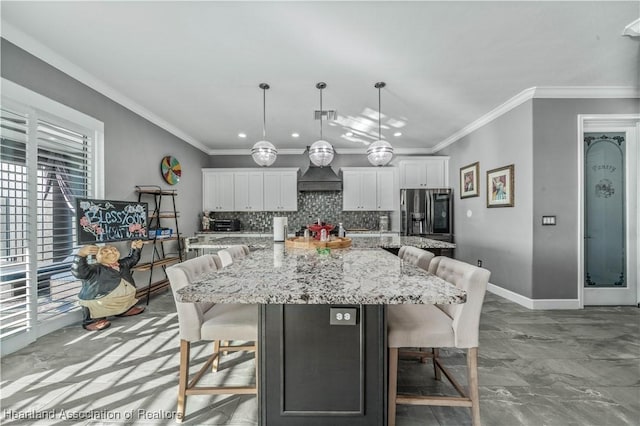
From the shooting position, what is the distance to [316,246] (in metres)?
2.40

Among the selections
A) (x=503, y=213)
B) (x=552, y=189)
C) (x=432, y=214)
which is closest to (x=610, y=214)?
(x=552, y=189)

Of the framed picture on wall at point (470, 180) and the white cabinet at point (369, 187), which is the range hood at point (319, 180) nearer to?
the white cabinet at point (369, 187)

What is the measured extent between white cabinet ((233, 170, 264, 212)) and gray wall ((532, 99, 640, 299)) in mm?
4711

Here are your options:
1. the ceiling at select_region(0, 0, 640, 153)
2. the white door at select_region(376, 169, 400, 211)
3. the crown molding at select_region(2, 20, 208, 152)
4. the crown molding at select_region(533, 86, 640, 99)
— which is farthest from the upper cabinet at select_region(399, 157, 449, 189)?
the crown molding at select_region(2, 20, 208, 152)

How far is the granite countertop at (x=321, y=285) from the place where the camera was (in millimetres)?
1032

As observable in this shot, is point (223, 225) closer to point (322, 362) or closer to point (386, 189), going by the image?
point (386, 189)

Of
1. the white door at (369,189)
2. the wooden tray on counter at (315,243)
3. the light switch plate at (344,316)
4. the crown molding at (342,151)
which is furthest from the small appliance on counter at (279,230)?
the crown molding at (342,151)

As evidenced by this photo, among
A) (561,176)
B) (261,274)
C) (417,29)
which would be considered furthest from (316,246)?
(561,176)

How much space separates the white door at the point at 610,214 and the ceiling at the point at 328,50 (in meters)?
0.64

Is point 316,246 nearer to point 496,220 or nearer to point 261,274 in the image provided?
point 261,274

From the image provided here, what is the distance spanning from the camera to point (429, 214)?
16.1 feet

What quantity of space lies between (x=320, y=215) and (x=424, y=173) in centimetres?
238

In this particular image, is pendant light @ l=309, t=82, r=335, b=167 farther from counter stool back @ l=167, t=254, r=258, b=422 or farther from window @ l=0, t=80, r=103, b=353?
window @ l=0, t=80, r=103, b=353

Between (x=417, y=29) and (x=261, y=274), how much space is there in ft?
7.35
